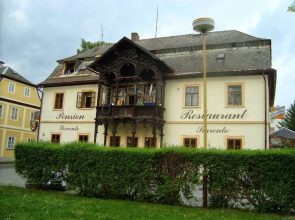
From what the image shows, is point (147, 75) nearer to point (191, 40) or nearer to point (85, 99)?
point (191, 40)

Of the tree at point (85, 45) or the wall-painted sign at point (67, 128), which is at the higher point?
the tree at point (85, 45)

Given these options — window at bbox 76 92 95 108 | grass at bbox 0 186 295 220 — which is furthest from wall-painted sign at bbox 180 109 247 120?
grass at bbox 0 186 295 220

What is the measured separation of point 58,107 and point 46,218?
2002cm

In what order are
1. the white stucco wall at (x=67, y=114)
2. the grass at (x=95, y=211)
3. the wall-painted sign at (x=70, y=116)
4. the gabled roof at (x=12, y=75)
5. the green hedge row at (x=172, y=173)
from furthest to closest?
the gabled roof at (x=12, y=75) → the wall-painted sign at (x=70, y=116) → the white stucco wall at (x=67, y=114) → the green hedge row at (x=172, y=173) → the grass at (x=95, y=211)

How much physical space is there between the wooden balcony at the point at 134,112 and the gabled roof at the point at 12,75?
21.2 m

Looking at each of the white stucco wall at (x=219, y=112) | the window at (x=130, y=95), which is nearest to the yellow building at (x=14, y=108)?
the window at (x=130, y=95)

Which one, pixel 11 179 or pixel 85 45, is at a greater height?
pixel 85 45

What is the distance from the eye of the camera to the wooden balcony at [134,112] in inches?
830

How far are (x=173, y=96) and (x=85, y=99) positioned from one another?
7.52 meters

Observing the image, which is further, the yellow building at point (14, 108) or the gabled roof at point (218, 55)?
the yellow building at point (14, 108)

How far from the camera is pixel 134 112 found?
21.4 meters

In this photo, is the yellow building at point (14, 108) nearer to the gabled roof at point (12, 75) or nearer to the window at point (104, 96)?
the gabled roof at point (12, 75)

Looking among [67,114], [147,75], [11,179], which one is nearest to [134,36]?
[147,75]

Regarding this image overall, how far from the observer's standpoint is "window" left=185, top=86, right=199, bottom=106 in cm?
2183
